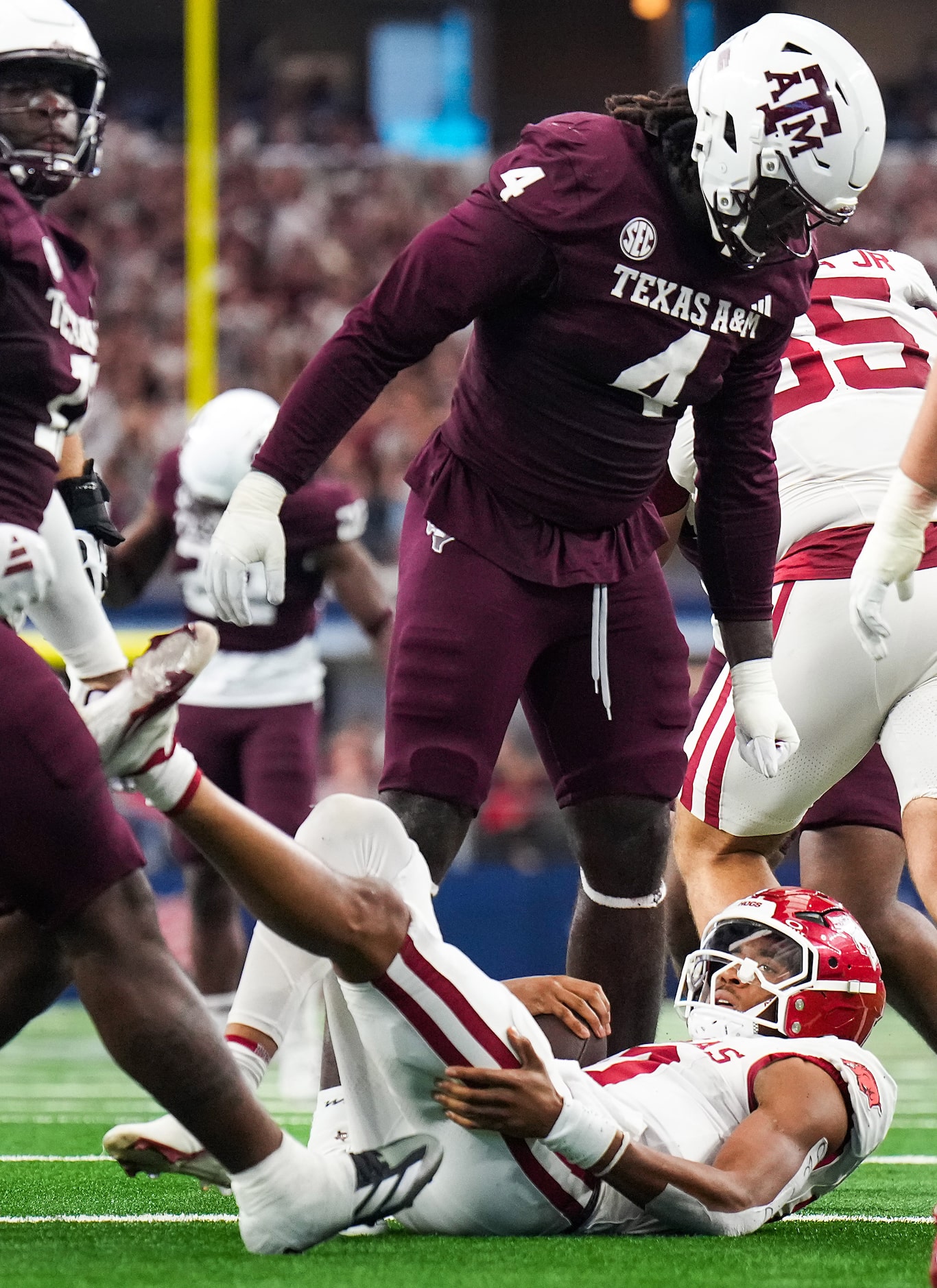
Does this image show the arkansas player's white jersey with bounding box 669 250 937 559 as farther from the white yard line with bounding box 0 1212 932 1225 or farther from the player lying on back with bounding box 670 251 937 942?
the white yard line with bounding box 0 1212 932 1225

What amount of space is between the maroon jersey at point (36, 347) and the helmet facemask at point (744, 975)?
4.85 feet

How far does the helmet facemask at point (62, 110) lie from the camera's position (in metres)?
2.91

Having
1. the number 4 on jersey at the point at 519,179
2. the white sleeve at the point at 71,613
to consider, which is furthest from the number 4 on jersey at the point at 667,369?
the white sleeve at the point at 71,613

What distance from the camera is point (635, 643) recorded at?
12.2 feet

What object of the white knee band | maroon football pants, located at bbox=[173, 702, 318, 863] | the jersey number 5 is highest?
the jersey number 5

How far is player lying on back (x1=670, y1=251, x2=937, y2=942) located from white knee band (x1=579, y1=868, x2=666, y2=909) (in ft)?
0.73

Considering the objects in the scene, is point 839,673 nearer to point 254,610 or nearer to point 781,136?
point 781,136

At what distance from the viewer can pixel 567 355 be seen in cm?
349

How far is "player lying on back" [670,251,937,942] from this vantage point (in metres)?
3.89

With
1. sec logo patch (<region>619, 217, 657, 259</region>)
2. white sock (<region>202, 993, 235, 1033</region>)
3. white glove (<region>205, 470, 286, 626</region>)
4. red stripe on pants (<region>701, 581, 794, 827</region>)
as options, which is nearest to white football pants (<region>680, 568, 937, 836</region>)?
red stripe on pants (<region>701, 581, 794, 827</region>)

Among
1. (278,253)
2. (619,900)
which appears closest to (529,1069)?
(619,900)

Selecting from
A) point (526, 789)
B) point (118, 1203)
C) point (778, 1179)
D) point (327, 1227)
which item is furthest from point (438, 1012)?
point (526, 789)

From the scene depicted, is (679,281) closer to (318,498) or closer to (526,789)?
(318,498)

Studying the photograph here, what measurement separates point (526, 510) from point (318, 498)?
2.66m
